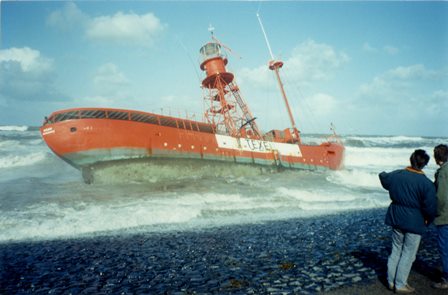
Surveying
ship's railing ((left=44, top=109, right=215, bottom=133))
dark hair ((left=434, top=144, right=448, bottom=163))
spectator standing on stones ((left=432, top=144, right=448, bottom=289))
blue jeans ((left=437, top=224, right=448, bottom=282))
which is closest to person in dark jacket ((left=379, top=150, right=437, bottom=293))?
spectator standing on stones ((left=432, top=144, right=448, bottom=289))

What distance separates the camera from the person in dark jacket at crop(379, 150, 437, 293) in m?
4.02

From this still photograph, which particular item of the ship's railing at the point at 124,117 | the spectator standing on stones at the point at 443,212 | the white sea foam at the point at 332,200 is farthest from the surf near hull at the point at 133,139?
the spectator standing on stones at the point at 443,212

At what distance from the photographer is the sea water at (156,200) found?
31.8 ft

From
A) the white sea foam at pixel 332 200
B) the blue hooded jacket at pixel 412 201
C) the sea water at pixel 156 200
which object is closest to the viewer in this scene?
the blue hooded jacket at pixel 412 201

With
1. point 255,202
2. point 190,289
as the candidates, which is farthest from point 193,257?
point 255,202

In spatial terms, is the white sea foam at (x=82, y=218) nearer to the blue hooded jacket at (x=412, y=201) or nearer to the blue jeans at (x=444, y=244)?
the blue hooded jacket at (x=412, y=201)

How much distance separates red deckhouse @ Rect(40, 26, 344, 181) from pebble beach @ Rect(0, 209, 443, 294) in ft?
40.0

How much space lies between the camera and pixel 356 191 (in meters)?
17.8

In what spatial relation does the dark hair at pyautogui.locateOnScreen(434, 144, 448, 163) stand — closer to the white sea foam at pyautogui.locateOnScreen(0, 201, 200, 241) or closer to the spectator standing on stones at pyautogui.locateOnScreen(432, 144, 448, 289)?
the spectator standing on stones at pyautogui.locateOnScreen(432, 144, 448, 289)

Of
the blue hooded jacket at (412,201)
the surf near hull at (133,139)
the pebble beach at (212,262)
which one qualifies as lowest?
A: the pebble beach at (212,262)

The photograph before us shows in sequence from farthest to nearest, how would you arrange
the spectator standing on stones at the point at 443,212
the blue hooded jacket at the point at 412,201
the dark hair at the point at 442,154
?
the dark hair at the point at 442,154
the spectator standing on stones at the point at 443,212
the blue hooded jacket at the point at 412,201

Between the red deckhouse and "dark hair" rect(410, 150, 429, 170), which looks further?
the red deckhouse

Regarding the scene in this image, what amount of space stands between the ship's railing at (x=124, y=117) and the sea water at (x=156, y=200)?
3.46 metres

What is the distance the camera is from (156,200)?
1382cm
